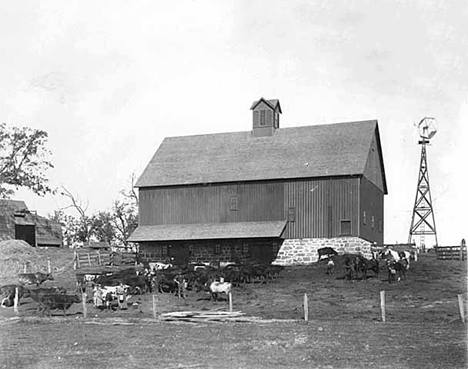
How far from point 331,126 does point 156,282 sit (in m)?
20.0

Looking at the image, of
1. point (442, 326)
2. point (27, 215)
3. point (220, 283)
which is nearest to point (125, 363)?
point (442, 326)

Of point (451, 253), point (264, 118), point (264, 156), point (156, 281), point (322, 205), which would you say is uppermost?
point (264, 118)

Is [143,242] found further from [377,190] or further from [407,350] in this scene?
[407,350]

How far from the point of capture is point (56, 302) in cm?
2730

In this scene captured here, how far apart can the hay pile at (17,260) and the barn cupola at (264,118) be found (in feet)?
50.0

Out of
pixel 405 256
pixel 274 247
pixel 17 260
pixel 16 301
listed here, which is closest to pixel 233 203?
pixel 274 247

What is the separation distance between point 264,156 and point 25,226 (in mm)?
21320

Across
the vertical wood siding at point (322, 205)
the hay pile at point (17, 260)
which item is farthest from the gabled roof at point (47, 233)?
the vertical wood siding at point (322, 205)

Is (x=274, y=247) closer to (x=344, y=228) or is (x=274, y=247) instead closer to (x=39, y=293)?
(x=344, y=228)

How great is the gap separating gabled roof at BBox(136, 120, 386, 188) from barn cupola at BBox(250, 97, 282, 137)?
1.34 feet

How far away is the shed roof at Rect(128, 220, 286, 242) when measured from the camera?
45469 millimetres

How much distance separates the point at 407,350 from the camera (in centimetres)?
1755

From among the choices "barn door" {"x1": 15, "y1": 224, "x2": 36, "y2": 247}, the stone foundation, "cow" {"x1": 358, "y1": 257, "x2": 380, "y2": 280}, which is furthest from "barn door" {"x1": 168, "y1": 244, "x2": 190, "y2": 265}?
"barn door" {"x1": 15, "y1": 224, "x2": 36, "y2": 247}

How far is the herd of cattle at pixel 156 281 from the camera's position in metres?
28.7
